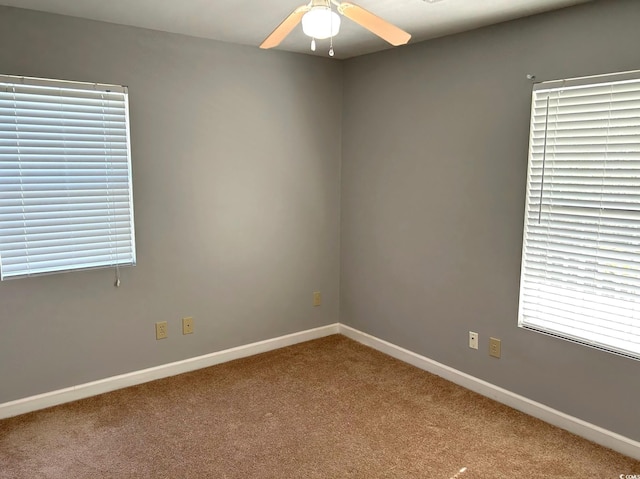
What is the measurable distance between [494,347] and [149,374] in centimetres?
225

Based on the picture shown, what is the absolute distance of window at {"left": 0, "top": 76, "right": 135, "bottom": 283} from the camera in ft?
8.74

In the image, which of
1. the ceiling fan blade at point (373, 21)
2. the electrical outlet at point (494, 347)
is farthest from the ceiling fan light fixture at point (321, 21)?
the electrical outlet at point (494, 347)

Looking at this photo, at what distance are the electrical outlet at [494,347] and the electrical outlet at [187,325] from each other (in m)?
2.01

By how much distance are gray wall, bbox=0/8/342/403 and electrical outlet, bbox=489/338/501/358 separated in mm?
1480

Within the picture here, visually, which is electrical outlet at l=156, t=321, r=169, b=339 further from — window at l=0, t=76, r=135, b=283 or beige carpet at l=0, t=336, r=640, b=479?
window at l=0, t=76, r=135, b=283

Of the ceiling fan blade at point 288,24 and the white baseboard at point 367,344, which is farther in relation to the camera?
the white baseboard at point 367,344

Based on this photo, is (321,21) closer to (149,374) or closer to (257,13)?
(257,13)

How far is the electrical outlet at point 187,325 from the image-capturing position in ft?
11.1

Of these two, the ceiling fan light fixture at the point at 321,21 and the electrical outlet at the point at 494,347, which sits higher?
the ceiling fan light fixture at the point at 321,21

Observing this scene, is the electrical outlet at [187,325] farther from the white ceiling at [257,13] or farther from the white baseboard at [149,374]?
the white ceiling at [257,13]

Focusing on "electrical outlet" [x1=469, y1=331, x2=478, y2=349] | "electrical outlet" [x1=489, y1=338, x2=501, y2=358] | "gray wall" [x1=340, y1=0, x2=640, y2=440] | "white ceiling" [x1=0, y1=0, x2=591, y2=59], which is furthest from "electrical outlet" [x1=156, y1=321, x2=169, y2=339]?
"electrical outlet" [x1=489, y1=338, x2=501, y2=358]

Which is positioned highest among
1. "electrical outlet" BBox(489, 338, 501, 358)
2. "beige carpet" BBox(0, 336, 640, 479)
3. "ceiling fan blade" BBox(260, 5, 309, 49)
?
"ceiling fan blade" BBox(260, 5, 309, 49)

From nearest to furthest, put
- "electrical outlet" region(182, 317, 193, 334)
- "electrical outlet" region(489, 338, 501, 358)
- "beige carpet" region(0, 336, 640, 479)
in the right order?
1. "beige carpet" region(0, 336, 640, 479)
2. "electrical outlet" region(489, 338, 501, 358)
3. "electrical outlet" region(182, 317, 193, 334)

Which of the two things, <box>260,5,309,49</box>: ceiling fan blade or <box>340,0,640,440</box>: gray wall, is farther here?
<box>340,0,640,440</box>: gray wall
